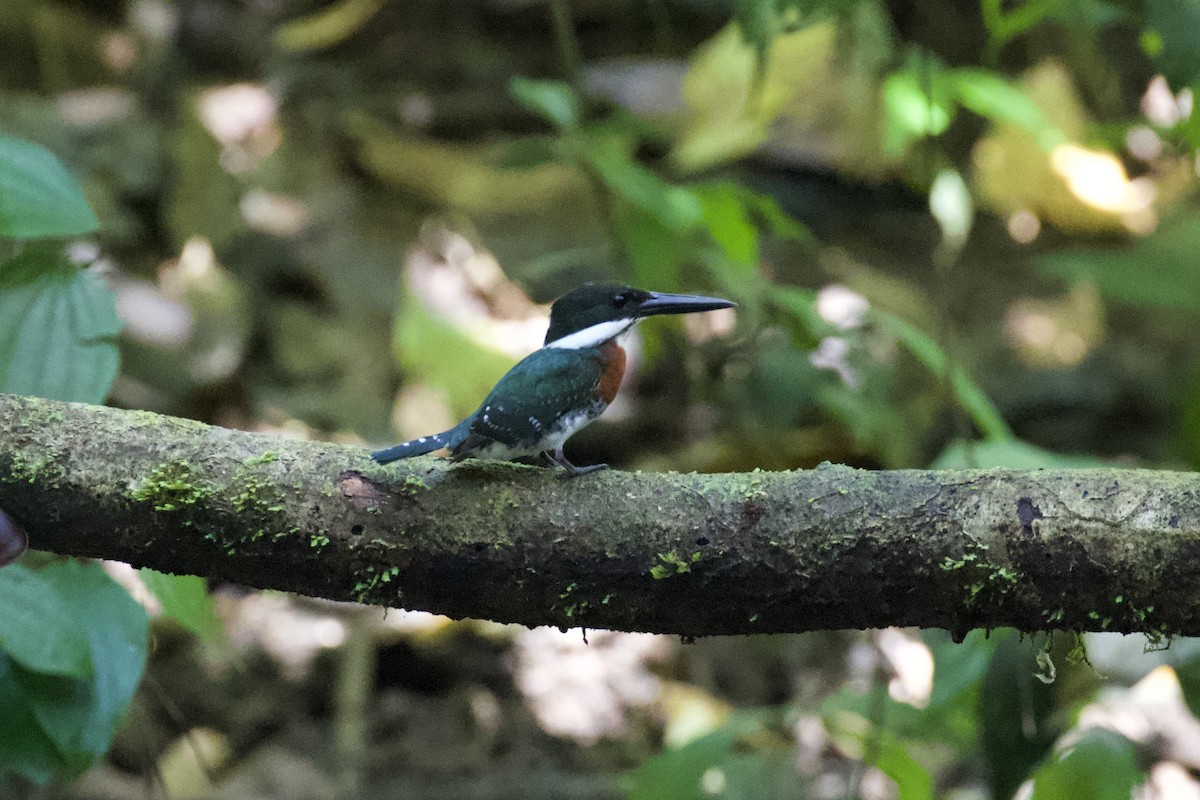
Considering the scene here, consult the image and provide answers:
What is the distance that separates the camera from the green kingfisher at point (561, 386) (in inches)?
72.6

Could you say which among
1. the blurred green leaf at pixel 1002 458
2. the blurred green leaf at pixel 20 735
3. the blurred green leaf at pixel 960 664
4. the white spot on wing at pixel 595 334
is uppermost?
the white spot on wing at pixel 595 334

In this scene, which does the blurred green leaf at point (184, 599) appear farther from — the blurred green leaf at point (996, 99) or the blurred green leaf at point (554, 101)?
the blurred green leaf at point (996, 99)

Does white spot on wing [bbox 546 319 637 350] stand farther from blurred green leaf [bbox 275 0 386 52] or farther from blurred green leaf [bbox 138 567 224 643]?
blurred green leaf [bbox 275 0 386 52]

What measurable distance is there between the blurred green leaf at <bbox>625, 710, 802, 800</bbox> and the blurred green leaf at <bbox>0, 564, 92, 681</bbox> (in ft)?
4.19

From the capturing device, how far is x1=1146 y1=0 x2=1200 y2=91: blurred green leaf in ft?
6.58

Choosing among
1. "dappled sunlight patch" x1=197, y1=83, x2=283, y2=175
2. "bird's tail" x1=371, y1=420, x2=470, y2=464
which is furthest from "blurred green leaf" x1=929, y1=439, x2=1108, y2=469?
"dappled sunlight patch" x1=197, y1=83, x2=283, y2=175

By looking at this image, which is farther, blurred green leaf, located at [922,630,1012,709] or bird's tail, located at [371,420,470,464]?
blurred green leaf, located at [922,630,1012,709]

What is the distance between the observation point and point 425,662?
4344mm

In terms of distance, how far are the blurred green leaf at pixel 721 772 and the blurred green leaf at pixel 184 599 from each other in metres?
1.07

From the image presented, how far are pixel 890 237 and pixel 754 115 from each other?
283cm

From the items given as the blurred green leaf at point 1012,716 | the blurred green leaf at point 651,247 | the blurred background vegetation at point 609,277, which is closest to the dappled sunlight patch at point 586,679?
the blurred background vegetation at point 609,277

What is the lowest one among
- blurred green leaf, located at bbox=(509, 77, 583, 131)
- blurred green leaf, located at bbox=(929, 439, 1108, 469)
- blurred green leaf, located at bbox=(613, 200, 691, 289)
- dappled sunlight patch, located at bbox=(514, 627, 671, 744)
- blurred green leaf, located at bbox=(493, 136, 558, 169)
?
dappled sunlight patch, located at bbox=(514, 627, 671, 744)

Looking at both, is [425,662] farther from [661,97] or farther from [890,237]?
[890,237]

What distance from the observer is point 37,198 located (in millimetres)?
2078
